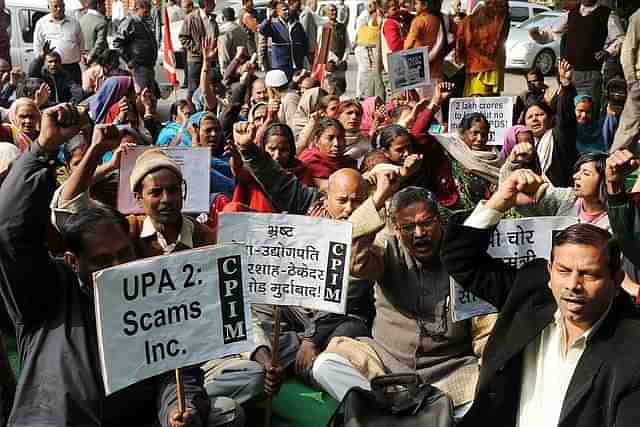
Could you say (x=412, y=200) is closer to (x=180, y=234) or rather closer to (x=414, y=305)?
(x=414, y=305)

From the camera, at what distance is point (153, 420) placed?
12.3 ft

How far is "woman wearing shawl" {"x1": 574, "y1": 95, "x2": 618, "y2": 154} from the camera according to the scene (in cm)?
923

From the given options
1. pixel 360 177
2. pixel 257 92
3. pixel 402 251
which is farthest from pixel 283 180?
pixel 257 92

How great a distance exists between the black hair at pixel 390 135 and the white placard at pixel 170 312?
3095mm

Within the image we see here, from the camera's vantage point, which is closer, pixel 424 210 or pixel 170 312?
pixel 170 312

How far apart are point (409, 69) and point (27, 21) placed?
7893 mm

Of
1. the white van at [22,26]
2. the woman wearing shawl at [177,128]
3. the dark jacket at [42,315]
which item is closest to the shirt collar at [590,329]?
the dark jacket at [42,315]

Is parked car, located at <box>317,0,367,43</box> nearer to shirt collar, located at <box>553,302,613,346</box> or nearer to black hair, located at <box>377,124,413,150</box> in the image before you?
black hair, located at <box>377,124,413,150</box>

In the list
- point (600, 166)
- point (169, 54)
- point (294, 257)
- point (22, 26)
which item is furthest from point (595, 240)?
point (22, 26)

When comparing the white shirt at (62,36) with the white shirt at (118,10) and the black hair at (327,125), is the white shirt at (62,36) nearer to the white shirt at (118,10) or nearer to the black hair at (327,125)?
the black hair at (327,125)

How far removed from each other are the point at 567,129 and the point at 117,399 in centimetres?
522

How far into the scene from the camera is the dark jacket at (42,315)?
326 cm

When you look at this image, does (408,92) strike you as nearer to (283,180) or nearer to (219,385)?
(283,180)

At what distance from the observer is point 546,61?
2056cm
